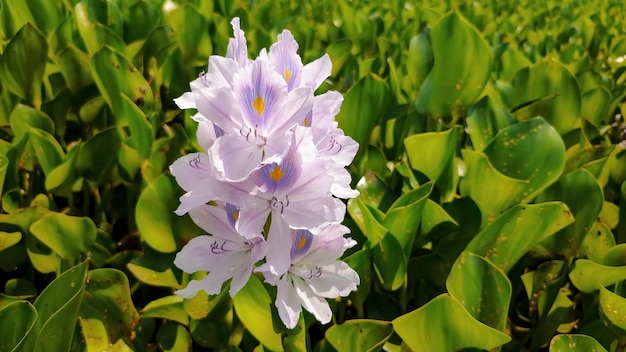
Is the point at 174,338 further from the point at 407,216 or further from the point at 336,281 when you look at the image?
the point at 407,216

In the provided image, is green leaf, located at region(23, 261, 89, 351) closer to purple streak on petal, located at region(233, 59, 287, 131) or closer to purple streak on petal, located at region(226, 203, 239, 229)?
purple streak on petal, located at region(226, 203, 239, 229)

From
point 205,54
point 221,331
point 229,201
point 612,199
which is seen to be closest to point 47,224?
point 221,331

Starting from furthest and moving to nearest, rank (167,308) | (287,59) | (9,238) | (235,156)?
1. (9,238)
2. (167,308)
3. (287,59)
4. (235,156)

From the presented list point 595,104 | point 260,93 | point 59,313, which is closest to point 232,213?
point 260,93

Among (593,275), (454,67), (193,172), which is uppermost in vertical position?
(193,172)

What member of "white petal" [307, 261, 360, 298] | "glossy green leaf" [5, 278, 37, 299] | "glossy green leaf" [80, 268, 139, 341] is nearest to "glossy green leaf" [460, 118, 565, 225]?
"white petal" [307, 261, 360, 298]

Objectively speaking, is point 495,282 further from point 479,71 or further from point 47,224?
point 47,224
